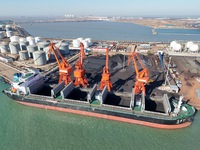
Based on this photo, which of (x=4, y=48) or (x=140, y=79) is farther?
(x=4, y=48)

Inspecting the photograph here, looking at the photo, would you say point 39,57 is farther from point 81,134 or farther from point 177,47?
point 177,47

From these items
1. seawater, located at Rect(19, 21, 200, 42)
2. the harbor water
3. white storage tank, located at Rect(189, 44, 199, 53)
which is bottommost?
the harbor water

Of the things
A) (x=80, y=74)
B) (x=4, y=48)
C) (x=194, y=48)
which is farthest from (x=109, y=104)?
(x=4, y=48)

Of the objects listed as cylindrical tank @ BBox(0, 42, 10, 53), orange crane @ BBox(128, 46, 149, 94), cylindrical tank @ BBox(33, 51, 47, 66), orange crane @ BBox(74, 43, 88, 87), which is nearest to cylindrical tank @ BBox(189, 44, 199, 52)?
orange crane @ BBox(128, 46, 149, 94)

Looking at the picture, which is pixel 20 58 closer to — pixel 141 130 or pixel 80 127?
pixel 80 127

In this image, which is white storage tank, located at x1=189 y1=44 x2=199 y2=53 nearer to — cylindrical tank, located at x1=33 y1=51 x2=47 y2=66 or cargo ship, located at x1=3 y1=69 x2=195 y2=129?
cargo ship, located at x1=3 y1=69 x2=195 y2=129

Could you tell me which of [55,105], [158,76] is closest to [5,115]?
[55,105]

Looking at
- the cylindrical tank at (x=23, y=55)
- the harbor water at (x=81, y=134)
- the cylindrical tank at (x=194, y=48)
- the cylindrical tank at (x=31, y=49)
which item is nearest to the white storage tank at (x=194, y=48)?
the cylindrical tank at (x=194, y=48)
